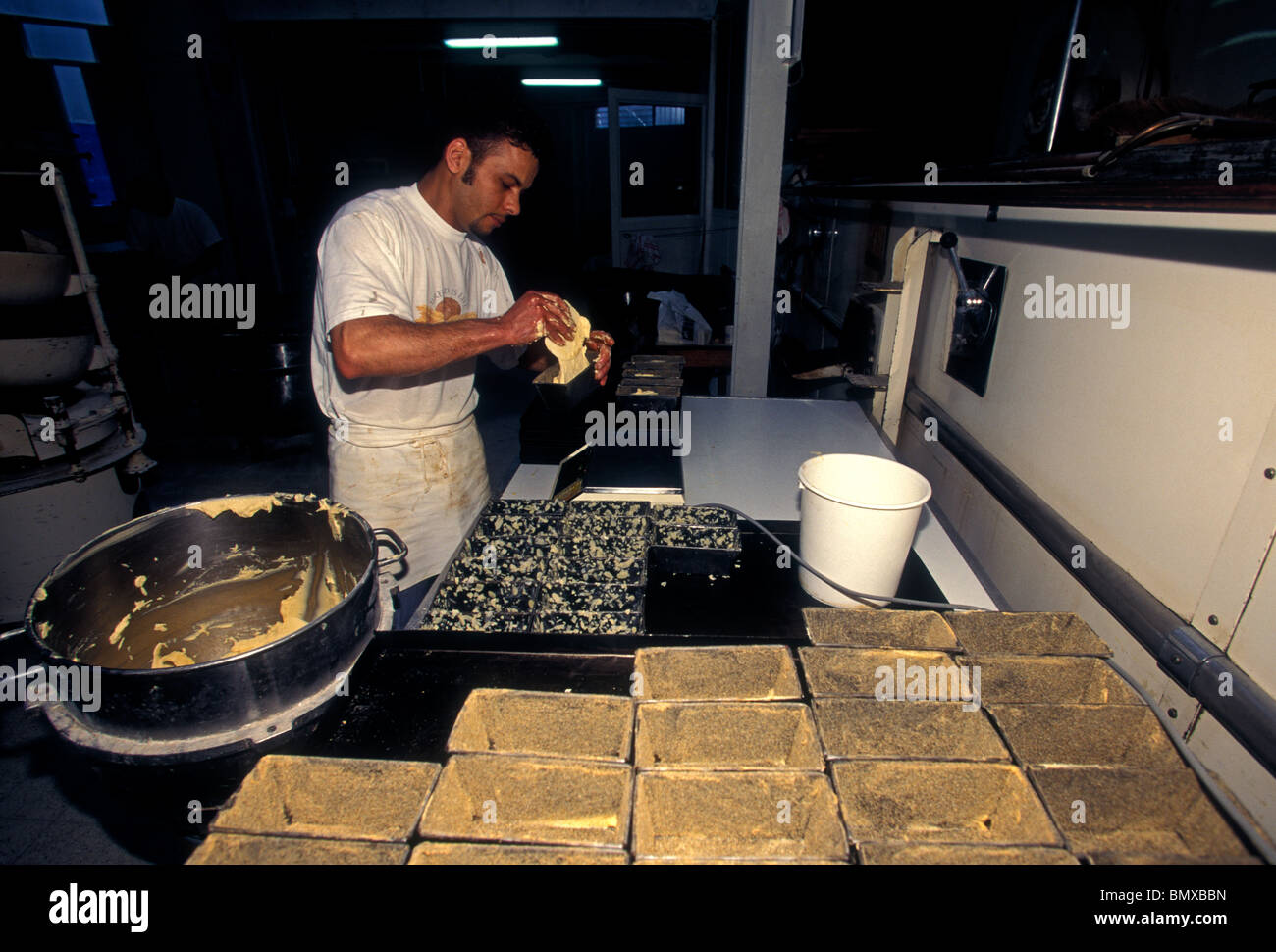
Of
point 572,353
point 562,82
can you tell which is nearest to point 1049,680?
point 572,353

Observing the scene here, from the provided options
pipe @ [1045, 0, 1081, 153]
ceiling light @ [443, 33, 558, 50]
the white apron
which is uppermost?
ceiling light @ [443, 33, 558, 50]

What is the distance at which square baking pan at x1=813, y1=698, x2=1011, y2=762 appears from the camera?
863 millimetres

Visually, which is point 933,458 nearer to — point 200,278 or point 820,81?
point 820,81

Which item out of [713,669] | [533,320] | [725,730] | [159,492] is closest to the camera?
[725,730]

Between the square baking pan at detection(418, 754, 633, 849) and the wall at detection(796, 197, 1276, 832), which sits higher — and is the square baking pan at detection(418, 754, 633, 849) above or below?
below

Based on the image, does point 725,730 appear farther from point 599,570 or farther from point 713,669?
point 599,570

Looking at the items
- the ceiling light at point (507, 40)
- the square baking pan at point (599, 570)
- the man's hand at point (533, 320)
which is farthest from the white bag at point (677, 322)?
the ceiling light at point (507, 40)

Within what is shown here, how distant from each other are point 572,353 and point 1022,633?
148 centimetres

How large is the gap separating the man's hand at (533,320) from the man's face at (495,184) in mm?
357

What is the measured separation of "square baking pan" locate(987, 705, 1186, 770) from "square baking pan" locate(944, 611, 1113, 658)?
14cm

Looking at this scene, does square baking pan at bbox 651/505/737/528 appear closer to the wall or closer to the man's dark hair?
the wall

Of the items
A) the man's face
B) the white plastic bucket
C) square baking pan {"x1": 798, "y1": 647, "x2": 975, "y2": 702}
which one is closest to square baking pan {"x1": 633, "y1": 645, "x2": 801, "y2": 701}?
square baking pan {"x1": 798, "y1": 647, "x2": 975, "y2": 702}

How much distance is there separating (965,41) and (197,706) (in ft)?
21.2

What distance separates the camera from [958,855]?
27.8 inches
